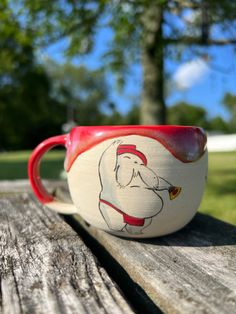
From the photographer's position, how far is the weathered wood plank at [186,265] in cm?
39

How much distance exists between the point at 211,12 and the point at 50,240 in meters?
2.82

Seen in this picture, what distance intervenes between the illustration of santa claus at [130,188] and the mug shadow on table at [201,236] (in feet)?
0.18

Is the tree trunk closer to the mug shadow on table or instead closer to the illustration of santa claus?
the mug shadow on table

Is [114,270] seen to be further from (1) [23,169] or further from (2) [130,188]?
(1) [23,169]

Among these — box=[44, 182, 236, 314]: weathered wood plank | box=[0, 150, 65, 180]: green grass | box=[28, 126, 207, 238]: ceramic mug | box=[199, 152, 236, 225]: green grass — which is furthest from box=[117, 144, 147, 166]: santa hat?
box=[0, 150, 65, 180]: green grass

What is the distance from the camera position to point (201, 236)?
639 millimetres

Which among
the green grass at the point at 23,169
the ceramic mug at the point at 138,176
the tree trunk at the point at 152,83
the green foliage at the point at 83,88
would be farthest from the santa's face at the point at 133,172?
the green foliage at the point at 83,88

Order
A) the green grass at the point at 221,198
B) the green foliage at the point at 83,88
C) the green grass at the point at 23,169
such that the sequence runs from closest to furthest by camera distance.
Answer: the green grass at the point at 221,198 → the green grass at the point at 23,169 → the green foliage at the point at 83,88

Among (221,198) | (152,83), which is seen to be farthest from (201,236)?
(152,83)

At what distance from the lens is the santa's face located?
1.89ft

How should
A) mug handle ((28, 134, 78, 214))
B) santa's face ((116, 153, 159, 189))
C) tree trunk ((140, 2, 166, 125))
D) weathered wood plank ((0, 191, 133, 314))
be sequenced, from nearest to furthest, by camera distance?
weathered wood plank ((0, 191, 133, 314)) < santa's face ((116, 153, 159, 189)) < mug handle ((28, 134, 78, 214)) < tree trunk ((140, 2, 166, 125))

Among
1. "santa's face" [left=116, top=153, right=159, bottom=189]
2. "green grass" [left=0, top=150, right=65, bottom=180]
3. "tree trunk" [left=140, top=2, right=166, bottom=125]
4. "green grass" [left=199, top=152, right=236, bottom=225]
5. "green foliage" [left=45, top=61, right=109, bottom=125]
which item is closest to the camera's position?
"santa's face" [left=116, top=153, right=159, bottom=189]

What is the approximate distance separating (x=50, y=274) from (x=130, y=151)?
226mm

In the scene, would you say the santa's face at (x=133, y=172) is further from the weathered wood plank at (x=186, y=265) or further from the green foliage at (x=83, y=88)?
the green foliage at (x=83, y=88)
